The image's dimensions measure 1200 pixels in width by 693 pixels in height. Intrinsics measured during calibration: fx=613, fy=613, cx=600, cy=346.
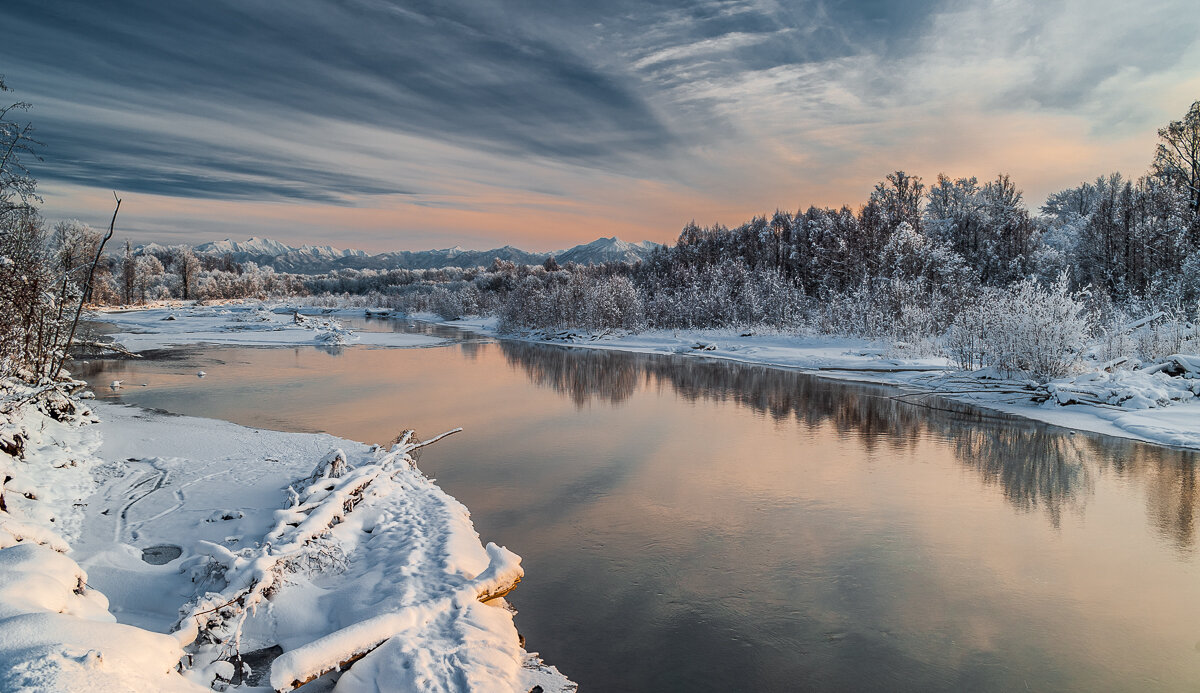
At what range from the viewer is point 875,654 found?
17.5 feet

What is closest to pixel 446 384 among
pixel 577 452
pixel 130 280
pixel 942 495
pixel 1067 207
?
pixel 577 452

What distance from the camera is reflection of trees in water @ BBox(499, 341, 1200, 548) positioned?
980cm

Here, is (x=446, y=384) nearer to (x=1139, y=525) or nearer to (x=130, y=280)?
(x=1139, y=525)

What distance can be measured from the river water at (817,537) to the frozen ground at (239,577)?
85cm

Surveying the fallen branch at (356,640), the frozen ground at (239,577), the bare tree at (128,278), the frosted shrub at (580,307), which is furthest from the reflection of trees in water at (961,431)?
the bare tree at (128,278)

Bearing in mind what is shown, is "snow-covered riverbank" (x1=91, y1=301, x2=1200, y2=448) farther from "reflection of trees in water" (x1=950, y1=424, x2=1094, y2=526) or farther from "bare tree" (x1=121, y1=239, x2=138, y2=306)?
"bare tree" (x1=121, y1=239, x2=138, y2=306)

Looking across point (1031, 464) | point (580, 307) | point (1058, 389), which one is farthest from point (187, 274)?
point (1031, 464)

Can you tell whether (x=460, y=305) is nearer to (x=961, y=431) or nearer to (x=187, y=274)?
(x=187, y=274)

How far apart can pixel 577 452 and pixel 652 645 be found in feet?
23.1

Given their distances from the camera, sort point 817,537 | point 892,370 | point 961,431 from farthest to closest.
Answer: point 892,370 → point 961,431 → point 817,537

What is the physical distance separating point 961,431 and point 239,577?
1490 cm

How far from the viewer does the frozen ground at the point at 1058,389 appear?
47.0ft

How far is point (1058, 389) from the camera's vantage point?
16.7m

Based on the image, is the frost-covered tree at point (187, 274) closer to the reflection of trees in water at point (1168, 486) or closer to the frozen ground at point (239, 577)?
the frozen ground at point (239, 577)
